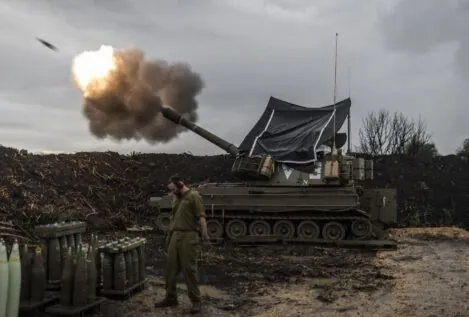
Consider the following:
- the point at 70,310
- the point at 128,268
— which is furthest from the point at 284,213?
the point at 70,310

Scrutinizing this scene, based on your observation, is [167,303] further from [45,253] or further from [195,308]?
[45,253]

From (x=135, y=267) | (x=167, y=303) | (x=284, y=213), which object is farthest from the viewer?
(x=284, y=213)

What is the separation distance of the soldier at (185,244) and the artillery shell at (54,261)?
150 cm

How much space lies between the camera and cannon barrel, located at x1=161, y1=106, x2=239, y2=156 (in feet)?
59.0

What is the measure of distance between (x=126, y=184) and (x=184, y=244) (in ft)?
55.3

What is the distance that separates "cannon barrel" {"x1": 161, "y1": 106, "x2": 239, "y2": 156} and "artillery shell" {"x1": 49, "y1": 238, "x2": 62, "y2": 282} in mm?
9763

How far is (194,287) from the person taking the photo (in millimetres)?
8828

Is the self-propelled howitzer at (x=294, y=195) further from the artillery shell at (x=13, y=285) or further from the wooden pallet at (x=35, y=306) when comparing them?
the artillery shell at (x=13, y=285)

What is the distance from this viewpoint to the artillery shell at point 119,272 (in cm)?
876

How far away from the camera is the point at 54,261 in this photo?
8.43 meters

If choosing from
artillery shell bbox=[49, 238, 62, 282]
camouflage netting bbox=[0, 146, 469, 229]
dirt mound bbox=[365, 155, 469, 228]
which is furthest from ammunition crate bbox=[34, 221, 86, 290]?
dirt mound bbox=[365, 155, 469, 228]

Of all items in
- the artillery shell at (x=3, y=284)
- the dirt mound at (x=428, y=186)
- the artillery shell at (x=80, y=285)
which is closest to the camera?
the artillery shell at (x=3, y=284)

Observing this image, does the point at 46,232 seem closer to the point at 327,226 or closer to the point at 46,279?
the point at 46,279

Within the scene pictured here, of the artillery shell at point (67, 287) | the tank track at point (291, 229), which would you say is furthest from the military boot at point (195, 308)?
the tank track at point (291, 229)
